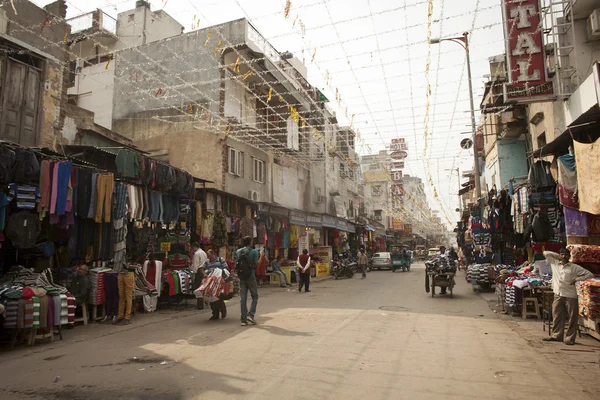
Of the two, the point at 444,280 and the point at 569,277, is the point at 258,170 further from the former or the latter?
the point at 569,277

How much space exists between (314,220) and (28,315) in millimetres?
20087

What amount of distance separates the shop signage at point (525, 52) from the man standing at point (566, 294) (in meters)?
5.15

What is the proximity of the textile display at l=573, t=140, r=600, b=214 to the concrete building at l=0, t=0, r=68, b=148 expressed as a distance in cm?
1345

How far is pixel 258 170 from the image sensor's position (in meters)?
24.5

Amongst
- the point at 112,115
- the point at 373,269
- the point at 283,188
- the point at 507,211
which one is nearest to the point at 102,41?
the point at 112,115

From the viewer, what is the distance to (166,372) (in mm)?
5535

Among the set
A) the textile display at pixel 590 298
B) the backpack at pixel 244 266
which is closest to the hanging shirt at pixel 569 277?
the textile display at pixel 590 298

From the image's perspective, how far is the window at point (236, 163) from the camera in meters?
21.5

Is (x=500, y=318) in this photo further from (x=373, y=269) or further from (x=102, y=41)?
(x=373, y=269)

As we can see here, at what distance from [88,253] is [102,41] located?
53.1ft

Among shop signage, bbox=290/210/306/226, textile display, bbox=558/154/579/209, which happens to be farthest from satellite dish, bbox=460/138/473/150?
textile display, bbox=558/154/579/209

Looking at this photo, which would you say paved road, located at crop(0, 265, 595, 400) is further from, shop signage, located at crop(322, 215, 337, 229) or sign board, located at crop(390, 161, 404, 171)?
sign board, located at crop(390, 161, 404, 171)

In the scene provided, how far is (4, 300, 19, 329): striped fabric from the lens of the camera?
23.1 ft

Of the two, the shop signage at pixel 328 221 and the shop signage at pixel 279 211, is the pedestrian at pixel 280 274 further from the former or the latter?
the shop signage at pixel 328 221
